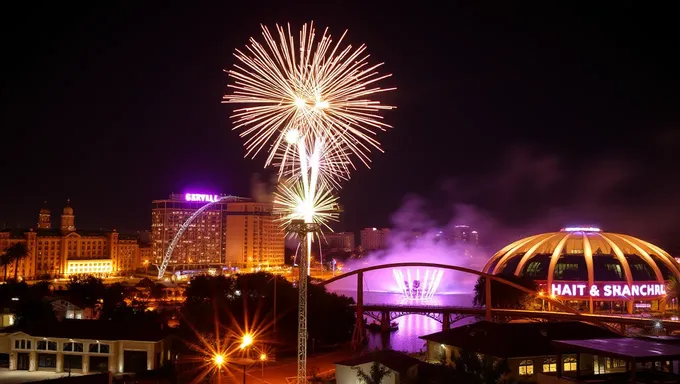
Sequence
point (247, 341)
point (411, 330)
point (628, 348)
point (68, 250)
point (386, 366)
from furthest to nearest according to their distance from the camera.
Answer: point (68, 250) < point (411, 330) < point (247, 341) < point (386, 366) < point (628, 348)

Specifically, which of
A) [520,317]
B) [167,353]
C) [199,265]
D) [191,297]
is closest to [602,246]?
[520,317]

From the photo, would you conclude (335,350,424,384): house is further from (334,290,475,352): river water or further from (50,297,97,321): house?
(50,297,97,321): house

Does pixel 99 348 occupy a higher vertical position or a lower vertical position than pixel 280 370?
higher

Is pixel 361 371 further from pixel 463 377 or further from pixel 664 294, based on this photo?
pixel 664 294

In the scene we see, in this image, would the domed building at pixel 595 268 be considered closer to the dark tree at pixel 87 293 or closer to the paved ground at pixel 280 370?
the paved ground at pixel 280 370

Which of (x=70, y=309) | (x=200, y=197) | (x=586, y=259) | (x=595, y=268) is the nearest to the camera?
(x=70, y=309)

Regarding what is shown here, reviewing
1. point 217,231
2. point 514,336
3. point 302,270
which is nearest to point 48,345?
point 302,270

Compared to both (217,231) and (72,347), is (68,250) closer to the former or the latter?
(217,231)
